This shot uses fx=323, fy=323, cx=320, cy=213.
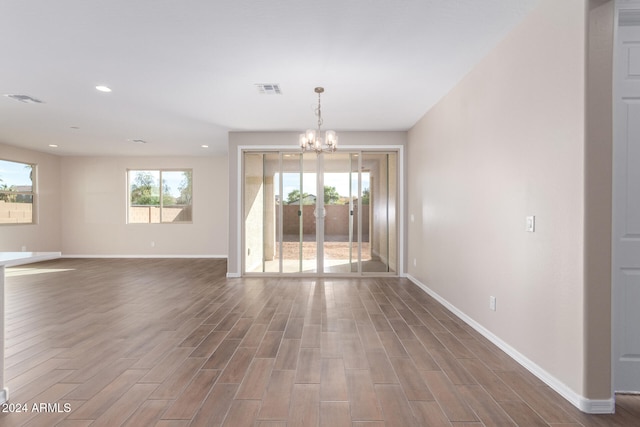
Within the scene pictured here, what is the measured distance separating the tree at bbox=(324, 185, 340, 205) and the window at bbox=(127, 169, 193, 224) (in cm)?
431

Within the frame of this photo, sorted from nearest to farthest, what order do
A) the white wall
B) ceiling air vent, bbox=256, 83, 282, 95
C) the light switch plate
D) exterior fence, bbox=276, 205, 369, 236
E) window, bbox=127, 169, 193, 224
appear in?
the light switch plate → ceiling air vent, bbox=256, 83, 282, 95 → exterior fence, bbox=276, 205, 369, 236 → the white wall → window, bbox=127, 169, 193, 224

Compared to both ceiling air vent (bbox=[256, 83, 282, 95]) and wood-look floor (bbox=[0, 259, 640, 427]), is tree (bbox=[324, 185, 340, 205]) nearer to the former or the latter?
wood-look floor (bbox=[0, 259, 640, 427])

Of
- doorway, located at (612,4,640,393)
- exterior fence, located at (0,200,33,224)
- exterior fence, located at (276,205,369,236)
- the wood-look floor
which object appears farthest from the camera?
exterior fence, located at (0,200,33,224)

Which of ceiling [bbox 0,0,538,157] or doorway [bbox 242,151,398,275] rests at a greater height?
ceiling [bbox 0,0,538,157]

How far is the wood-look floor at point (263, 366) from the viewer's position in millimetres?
1815

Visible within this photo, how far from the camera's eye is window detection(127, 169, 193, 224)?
8.37 meters

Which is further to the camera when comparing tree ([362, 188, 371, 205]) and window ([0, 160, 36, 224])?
window ([0, 160, 36, 224])

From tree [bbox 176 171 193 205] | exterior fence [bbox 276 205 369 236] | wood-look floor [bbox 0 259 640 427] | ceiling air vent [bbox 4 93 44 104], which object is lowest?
wood-look floor [bbox 0 259 640 427]

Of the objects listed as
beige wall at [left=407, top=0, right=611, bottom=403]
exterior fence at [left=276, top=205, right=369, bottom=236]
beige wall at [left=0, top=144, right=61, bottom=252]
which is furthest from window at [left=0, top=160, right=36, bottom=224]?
beige wall at [left=407, top=0, right=611, bottom=403]

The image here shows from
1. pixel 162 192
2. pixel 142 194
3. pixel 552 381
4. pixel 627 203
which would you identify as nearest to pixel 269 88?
pixel 627 203

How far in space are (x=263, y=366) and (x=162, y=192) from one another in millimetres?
7224

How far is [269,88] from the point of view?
3785 millimetres

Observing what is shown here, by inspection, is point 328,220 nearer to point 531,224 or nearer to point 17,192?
point 531,224

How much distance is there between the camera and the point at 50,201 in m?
7.93
